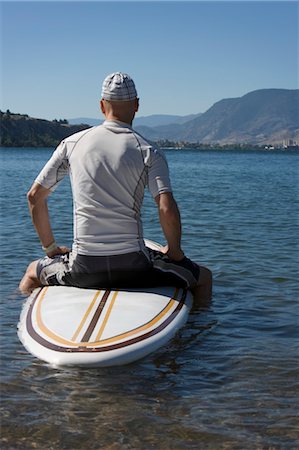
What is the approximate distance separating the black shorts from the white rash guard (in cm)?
10

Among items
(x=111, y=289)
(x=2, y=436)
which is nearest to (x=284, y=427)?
(x=2, y=436)

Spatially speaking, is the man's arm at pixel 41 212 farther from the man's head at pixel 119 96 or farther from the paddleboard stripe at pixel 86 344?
the man's head at pixel 119 96

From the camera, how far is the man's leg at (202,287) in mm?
6676

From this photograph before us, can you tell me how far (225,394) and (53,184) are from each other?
95.1 inches

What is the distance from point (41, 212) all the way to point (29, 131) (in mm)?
134538

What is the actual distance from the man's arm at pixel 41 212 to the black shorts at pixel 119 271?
156 mm

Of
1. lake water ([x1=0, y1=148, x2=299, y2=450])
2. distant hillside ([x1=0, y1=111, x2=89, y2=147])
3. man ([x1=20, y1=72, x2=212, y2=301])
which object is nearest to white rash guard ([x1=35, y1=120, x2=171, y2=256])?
man ([x1=20, y1=72, x2=212, y2=301])

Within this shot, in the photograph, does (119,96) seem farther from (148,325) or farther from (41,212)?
(148,325)

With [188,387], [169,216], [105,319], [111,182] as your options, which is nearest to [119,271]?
[105,319]

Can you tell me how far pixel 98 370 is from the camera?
5094 mm

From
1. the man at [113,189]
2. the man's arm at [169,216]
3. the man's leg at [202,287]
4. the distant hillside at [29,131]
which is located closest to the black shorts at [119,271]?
the man at [113,189]

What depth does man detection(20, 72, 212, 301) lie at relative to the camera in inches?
221

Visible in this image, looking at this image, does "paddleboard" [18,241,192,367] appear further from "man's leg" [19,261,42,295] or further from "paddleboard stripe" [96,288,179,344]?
"man's leg" [19,261,42,295]

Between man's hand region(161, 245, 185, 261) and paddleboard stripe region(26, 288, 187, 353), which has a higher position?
man's hand region(161, 245, 185, 261)
